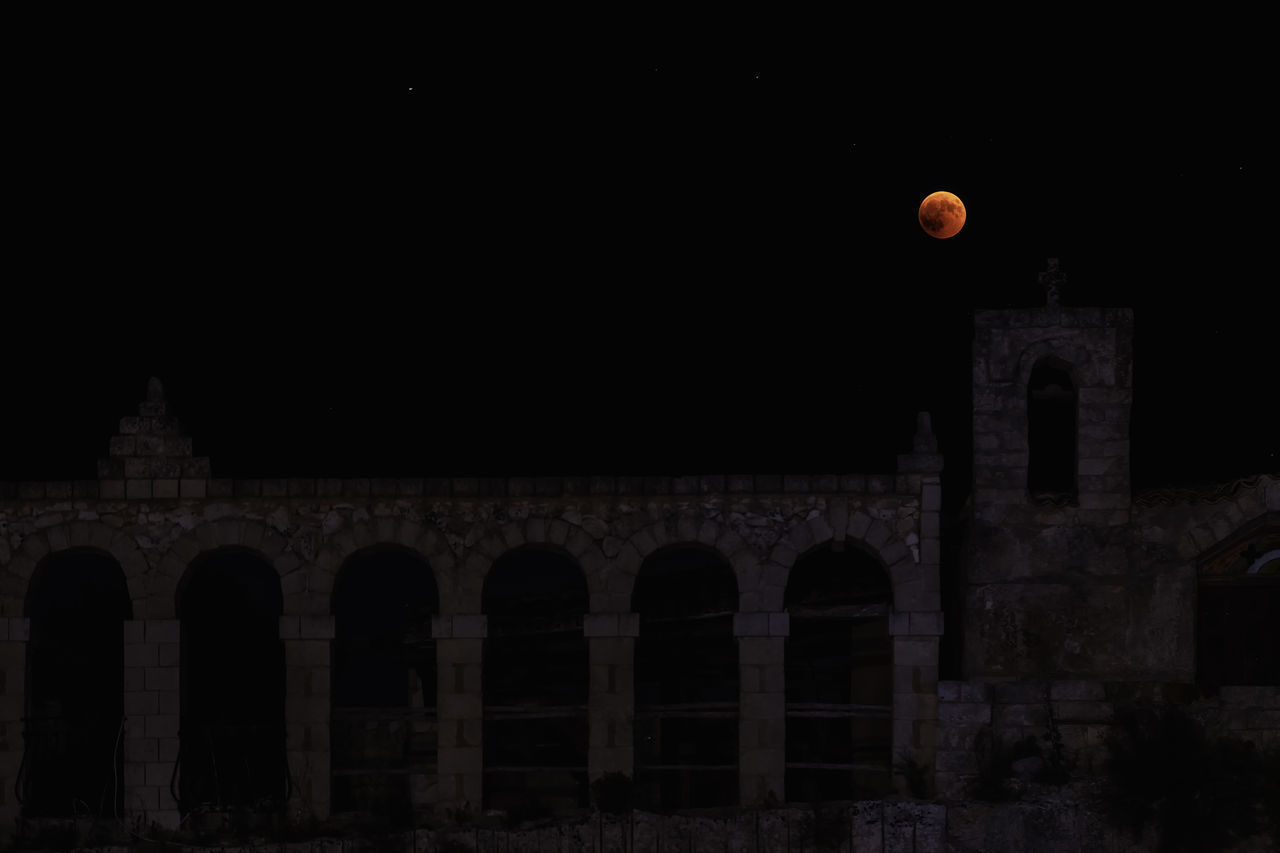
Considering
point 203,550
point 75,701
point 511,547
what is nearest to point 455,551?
point 511,547

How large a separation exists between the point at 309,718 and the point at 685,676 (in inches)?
252

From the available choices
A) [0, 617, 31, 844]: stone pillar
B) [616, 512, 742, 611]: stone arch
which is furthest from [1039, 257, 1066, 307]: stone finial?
[0, 617, 31, 844]: stone pillar

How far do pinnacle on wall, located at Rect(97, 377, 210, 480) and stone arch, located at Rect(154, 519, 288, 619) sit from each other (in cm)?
77

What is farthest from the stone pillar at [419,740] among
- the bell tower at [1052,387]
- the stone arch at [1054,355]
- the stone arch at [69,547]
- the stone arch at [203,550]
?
the stone arch at [1054,355]

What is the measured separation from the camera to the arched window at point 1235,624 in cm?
2645

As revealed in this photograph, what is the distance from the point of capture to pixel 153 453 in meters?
27.1

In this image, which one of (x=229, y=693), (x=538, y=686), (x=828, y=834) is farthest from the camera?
(x=229, y=693)

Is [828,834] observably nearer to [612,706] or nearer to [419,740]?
[612,706]

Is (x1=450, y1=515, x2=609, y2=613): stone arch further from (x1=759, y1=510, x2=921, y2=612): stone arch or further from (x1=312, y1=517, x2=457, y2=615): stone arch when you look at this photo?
(x1=759, y1=510, x2=921, y2=612): stone arch

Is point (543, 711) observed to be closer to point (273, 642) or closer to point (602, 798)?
point (602, 798)

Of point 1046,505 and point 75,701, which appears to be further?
point 75,701

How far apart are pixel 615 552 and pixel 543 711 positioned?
234cm

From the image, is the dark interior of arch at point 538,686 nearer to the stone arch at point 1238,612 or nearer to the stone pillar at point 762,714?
the stone pillar at point 762,714

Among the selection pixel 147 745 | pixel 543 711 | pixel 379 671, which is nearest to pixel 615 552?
pixel 543 711
